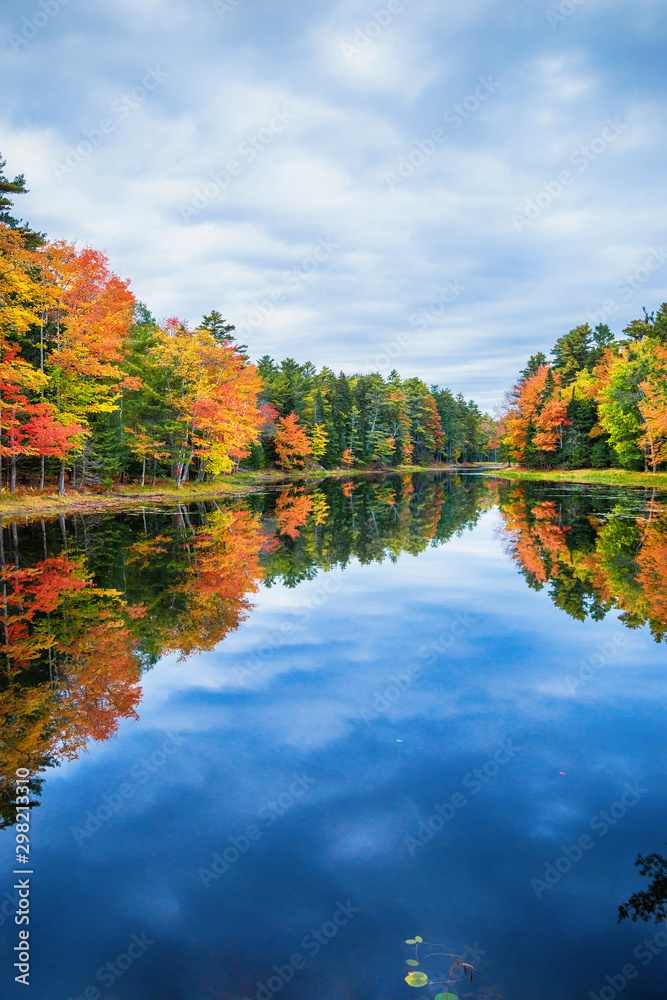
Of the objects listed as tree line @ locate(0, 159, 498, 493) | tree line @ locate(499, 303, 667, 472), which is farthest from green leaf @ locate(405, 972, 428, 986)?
tree line @ locate(499, 303, 667, 472)

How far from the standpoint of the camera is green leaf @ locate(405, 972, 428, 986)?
3037mm

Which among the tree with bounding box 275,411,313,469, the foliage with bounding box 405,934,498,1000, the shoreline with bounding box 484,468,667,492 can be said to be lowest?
the foliage with bounding box 405,934,498,1000

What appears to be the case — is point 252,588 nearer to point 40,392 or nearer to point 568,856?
point 568,856

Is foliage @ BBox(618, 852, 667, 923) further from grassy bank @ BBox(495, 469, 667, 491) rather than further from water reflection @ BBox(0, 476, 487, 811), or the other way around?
grassy bank @ BBox(495, 469, 667, 491)

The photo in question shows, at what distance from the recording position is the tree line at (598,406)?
135ft

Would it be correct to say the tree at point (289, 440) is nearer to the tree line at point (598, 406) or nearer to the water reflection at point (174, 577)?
the tree line at point (598, 406)

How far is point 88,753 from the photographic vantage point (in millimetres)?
5625

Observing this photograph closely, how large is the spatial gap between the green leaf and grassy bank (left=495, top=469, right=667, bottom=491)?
139ft

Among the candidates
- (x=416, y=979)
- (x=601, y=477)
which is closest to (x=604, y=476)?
(x=601, y=477)

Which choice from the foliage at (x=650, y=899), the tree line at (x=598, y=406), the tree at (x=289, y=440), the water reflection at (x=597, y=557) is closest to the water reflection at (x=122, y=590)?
the water reflection at (x=597, y=557)

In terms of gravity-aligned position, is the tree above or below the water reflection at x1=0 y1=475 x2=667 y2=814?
above

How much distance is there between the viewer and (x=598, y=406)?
51.2 meters

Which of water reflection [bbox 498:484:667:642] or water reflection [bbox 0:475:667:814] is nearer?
water reflection [bbox 0:475:667:814]

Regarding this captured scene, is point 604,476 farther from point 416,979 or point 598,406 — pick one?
point 416,979
